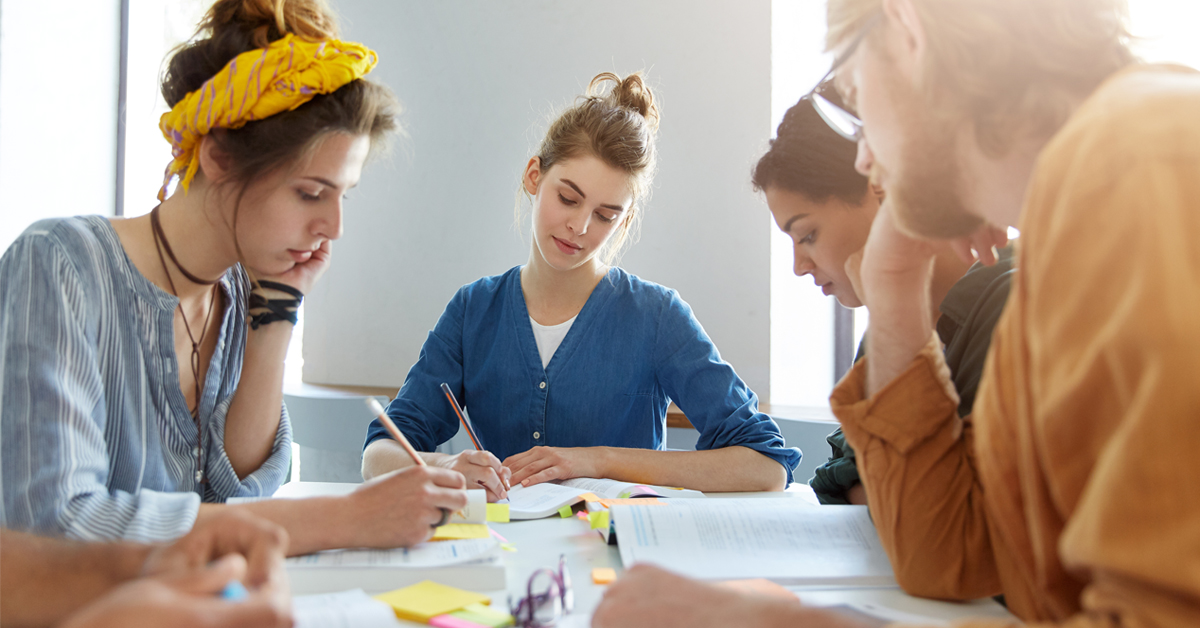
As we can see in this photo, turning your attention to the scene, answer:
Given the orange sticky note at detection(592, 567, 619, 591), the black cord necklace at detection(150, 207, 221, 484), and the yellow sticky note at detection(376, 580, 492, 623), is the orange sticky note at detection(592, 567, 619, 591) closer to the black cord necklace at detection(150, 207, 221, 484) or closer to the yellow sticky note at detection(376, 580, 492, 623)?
the yellow sticky note at detection(376, 580, 492, 623)

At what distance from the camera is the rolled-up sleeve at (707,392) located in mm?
1608

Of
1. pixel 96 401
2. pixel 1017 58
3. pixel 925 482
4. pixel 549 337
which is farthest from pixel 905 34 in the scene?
pixel 549 337

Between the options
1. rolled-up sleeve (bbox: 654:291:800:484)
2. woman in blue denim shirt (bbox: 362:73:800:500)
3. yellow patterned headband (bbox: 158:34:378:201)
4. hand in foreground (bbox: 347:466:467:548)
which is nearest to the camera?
hand in foreground (bbox: 347:466:467:548)

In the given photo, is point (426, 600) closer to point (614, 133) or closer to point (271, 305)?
point (271, 305)

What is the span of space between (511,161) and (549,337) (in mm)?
1190

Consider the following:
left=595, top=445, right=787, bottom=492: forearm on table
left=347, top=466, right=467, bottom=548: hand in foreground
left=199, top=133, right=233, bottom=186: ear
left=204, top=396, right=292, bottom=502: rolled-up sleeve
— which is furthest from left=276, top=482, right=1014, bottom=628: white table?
left=199, top=133, right=233, bottom=186: ear

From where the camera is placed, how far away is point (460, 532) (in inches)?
40.8

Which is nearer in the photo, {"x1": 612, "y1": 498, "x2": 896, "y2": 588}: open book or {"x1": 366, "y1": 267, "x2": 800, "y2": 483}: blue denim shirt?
{"x1": 612, "y1": 498, "x2": 896, "y2": 588}: open book

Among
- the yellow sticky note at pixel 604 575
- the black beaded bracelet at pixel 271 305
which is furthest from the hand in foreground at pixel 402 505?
the black beaded bracelet at pixel 271 305

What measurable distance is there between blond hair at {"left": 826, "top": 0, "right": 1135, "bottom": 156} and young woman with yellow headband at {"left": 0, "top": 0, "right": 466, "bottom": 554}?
80cm

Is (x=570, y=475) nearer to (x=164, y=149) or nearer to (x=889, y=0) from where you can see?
(x=889, y=0)

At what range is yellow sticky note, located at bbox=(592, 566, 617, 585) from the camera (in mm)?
889

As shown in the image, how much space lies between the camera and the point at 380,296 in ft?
9.61

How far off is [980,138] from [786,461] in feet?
3.16
